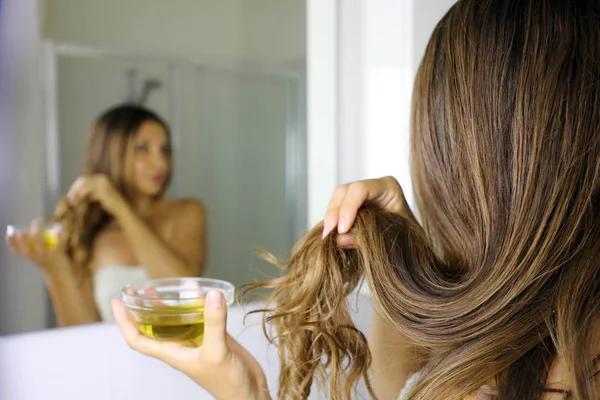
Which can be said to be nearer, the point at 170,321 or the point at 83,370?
the point at 170,321

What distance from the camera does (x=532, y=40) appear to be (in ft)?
2.14

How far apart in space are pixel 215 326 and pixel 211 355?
4cm

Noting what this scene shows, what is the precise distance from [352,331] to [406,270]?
14cm

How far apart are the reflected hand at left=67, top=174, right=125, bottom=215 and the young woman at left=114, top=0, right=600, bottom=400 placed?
0.17 meters

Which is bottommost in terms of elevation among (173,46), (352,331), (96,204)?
(352,331)

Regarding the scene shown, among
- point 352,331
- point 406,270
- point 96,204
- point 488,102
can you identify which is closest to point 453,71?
point 488,102

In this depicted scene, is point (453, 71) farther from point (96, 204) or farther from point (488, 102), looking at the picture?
point (96, 204)

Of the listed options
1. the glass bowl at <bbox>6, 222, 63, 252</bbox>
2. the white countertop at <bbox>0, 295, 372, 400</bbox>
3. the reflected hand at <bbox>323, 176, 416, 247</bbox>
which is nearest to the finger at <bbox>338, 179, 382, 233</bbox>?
the reflected hand at <bbox>323, 176, 416, 247</bbox>

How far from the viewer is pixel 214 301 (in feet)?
2.05

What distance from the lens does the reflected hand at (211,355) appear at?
2.09ft

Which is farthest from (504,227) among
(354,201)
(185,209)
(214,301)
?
(185,209)

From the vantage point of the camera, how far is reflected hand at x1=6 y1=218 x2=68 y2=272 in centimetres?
71

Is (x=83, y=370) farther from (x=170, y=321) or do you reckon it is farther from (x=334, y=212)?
(x=334, y=212)

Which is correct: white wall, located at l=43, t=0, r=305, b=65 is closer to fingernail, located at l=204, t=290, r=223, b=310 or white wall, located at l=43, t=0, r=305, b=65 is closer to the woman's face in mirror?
the woman's face in mirror
